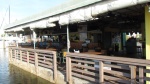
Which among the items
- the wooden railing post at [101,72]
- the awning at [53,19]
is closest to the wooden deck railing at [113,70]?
the wooden railing post at [101,72]

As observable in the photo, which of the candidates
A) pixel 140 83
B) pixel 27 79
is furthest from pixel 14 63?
pixel 140 83

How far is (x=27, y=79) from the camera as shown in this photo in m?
9.66

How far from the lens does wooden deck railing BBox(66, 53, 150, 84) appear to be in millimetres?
4457

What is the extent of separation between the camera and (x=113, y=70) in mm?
5781

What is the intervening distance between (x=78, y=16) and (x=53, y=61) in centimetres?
236

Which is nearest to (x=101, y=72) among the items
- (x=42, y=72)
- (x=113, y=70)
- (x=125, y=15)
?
(x=113, y=70)

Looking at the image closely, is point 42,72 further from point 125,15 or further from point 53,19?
point 125,15

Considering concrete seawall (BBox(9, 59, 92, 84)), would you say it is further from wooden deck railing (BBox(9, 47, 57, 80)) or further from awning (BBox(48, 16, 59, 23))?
awning (BBox(48, 16, 59, 23))

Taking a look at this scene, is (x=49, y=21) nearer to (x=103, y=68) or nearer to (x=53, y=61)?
(x=53, y=61)

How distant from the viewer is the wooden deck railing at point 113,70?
4.46 m

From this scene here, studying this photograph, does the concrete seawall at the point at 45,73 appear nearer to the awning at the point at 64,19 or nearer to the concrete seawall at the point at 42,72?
the concrete seawall at the point at 42,72

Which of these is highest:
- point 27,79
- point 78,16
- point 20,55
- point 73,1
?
point 73,1

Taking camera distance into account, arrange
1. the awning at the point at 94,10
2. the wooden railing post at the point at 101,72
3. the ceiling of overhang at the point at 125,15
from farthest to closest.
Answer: the ceiling of overhang at the point at 125,15 → the wooden railing post at the point at 101,72 → the awning at the point at 94,10

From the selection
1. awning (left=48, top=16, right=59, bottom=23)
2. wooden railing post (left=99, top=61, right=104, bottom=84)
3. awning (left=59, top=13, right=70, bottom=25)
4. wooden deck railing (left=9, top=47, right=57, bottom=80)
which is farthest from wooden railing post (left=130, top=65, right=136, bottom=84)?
awning (left=48, top=16, right=59, bottom=23)
